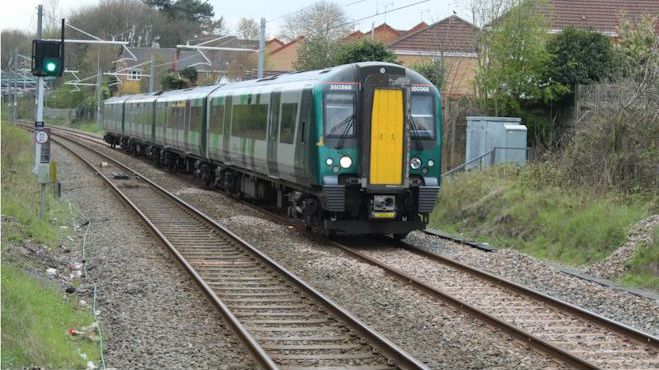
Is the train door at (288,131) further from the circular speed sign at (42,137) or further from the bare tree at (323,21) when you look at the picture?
the bare tree at (323,21)

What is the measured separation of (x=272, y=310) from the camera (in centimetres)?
1062

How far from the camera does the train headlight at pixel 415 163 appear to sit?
51.1 feet

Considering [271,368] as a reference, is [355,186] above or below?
above

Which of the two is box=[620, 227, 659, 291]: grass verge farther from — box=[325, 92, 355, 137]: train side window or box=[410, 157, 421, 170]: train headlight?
box=[325, 92, 355, 137]: train side window

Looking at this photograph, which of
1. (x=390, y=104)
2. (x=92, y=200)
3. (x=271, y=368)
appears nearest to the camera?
(x=271, y=368)

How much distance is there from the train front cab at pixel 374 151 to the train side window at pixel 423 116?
0.02m

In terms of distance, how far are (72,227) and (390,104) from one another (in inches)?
273

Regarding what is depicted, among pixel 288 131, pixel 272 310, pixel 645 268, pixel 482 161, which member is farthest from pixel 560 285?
pixel 482 161

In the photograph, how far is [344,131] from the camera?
Answer: 604 inches

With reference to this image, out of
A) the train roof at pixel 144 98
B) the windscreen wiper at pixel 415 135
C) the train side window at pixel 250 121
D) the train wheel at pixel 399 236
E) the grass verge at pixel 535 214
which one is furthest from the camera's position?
the train roof at pixel 144 98

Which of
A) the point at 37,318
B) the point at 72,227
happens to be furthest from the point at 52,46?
the point at 37,318

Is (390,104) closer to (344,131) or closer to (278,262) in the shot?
(344,131)

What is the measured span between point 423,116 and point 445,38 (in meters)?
26.2

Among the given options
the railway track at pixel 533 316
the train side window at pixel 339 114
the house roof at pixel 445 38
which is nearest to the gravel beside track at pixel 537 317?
the railway track at pixel 533 316
